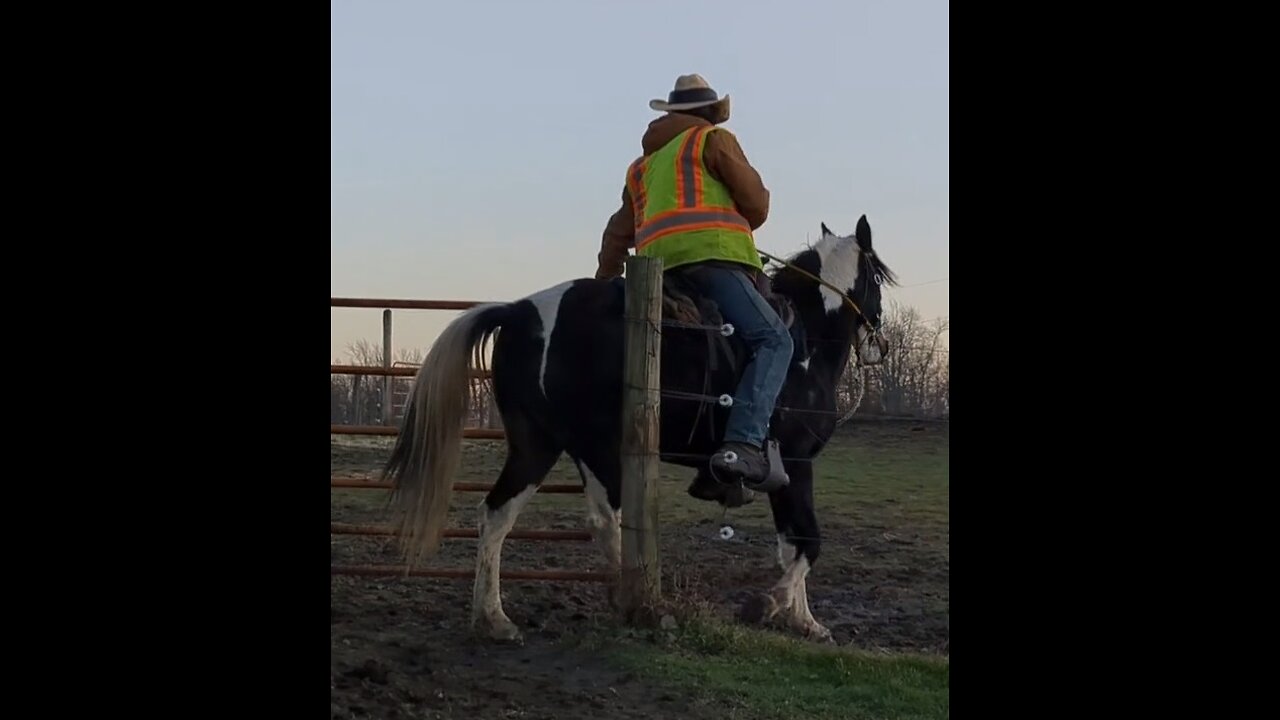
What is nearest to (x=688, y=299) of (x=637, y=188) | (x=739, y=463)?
(x=637, y=188)

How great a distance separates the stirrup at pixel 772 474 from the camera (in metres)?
5.58

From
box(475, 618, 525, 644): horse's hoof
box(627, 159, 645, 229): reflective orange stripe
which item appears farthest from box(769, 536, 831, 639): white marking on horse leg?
box(627, 159, 645, 229): reflective orange stripe

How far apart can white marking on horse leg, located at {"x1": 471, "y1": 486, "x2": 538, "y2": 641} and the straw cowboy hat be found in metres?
1.72

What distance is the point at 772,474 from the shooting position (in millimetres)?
5598

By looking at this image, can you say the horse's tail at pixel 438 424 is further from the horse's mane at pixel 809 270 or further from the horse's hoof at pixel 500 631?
the horse's mane at pixel 809 270

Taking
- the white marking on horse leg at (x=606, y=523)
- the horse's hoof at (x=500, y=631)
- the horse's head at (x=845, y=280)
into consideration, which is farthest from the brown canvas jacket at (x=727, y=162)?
the horse's hoof at (x=500, y=631)

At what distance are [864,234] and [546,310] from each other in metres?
1.66

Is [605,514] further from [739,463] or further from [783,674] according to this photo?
[783,674]

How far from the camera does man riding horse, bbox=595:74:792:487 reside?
17.6 feet
